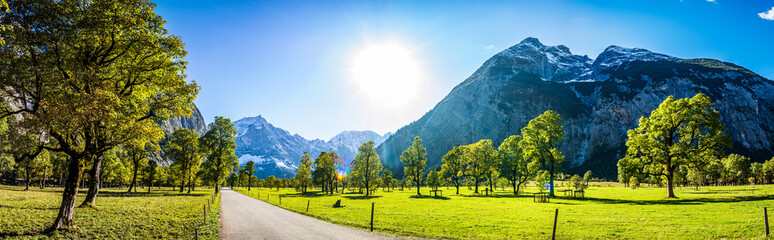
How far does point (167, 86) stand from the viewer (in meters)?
18.9

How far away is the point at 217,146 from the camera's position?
60.6 m

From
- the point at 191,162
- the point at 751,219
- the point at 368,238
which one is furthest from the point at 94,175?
the point at 751,219

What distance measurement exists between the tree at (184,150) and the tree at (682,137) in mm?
78138

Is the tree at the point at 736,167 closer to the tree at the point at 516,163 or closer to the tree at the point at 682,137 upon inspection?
the tree at the point at 516,163

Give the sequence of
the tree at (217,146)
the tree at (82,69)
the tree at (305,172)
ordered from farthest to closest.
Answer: the tree at (305,172)
the tree at (217,146)
the tree at (82,69)

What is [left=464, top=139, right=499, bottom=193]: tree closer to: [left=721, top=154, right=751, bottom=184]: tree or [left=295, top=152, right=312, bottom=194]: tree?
[left=295, top=152, right=312, bottom=194]: tree

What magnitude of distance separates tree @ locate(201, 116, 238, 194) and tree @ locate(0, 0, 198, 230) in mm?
46180

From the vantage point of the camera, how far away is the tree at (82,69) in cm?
1338

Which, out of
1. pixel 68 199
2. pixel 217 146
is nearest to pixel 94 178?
pixel 68 199

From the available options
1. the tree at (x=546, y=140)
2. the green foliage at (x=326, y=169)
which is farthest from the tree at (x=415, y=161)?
the tree at (x=546, y=140)

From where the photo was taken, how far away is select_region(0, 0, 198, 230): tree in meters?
13.4

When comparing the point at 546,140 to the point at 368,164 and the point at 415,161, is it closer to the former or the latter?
the point at 415,161

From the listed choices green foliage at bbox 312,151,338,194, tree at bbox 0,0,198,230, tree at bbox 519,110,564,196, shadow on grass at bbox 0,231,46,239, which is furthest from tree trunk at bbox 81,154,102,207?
tree at bbox 519,110,564,196

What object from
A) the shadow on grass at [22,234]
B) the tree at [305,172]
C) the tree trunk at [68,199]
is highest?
the tree trunk at [68,199]
